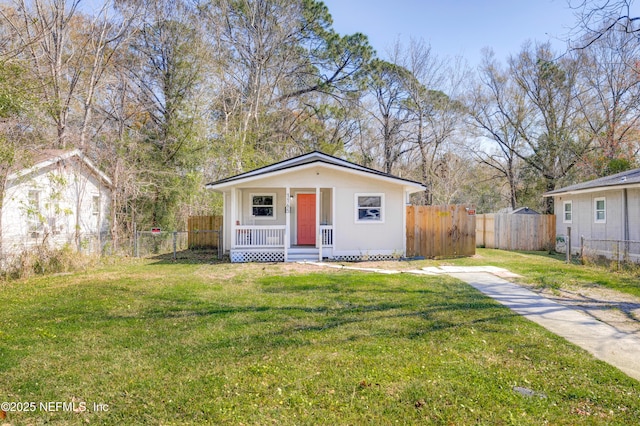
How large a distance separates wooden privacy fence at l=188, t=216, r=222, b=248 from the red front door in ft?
15.2

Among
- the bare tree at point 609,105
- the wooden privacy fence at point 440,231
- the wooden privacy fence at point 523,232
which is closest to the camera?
the wooden privacy fence at point 440,231

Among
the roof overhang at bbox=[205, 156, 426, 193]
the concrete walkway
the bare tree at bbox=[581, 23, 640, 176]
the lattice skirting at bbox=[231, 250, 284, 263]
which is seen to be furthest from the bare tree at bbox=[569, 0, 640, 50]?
the bare tree at bbox=[581, 23, 640, 176]

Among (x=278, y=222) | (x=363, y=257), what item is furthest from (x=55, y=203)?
(x=363, y=257)

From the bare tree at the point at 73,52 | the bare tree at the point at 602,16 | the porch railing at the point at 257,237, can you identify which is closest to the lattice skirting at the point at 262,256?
the porch railing at the point at 257,237

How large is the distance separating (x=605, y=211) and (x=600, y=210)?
37 centimetres

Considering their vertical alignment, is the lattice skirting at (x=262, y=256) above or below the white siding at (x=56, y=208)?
below

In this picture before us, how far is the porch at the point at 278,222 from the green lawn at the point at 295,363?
5.66 metres

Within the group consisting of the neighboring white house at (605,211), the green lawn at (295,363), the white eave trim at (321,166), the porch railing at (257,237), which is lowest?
the green lawn at (295,363)

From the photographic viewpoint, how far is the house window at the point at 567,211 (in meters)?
16.9

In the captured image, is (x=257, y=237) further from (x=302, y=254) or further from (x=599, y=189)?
(x=599, y=189)

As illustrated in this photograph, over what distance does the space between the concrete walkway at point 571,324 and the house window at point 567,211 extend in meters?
10.4

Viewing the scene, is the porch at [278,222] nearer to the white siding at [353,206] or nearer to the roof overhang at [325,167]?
the white siding at [353,206]

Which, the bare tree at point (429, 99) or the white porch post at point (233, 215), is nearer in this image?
the white porch post at point (233, 215)

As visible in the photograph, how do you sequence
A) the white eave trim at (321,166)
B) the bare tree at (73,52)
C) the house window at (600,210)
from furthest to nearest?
the house window at (600,210) → the bare tree at (73,52) → the white eave trim at (321,166)
